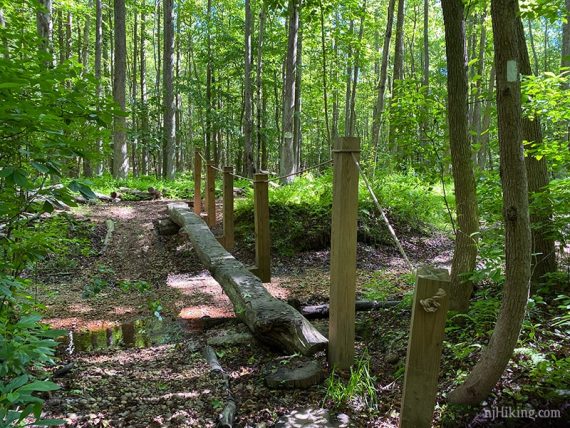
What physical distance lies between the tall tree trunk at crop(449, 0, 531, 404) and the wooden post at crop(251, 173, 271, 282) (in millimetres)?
3616

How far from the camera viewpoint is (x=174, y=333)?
4895 mm

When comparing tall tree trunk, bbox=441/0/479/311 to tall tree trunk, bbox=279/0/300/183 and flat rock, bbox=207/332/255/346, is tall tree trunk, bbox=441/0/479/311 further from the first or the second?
tall tree trunk, bbox=279/0/300/183

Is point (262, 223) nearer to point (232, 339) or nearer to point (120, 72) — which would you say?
point (232, 339)

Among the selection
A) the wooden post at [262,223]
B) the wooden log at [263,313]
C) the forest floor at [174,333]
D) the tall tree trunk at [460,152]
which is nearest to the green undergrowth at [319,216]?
the forest floor at [174,333]

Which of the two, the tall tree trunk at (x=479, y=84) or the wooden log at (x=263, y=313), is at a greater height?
the tall tree trunk at (x=479, y=84)

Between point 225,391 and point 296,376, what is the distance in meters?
0.56

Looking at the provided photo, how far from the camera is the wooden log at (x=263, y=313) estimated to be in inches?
147

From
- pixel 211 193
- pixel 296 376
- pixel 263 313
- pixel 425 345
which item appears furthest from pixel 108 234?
pixel 425 345

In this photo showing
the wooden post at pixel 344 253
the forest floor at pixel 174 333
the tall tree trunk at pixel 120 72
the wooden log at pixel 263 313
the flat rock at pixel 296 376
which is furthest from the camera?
the tall tree trunk at pixel 120 72

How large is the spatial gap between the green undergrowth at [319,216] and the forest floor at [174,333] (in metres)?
0.30

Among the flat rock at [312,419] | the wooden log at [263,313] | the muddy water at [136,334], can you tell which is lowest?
the muddy water at [136,334]

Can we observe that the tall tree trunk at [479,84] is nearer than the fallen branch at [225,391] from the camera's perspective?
No

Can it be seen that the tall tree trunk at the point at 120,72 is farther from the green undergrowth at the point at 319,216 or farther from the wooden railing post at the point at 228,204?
the wooden railing post at the point at 228,204

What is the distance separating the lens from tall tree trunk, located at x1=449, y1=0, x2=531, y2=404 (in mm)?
2428
